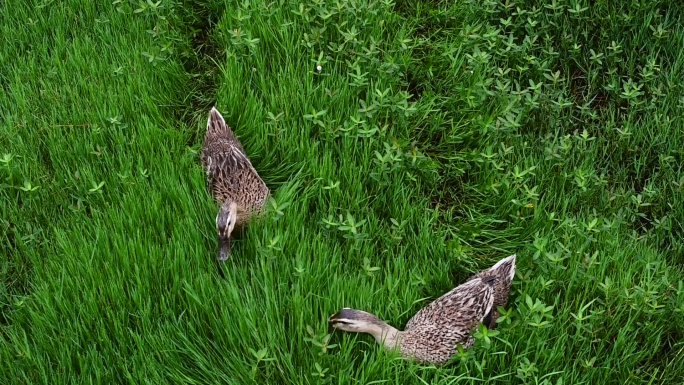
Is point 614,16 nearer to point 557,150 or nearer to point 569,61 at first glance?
point 569,61

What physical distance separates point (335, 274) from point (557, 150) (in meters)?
1.52

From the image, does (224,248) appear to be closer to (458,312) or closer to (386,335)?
(386,335)

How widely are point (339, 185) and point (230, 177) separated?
1.88 ft

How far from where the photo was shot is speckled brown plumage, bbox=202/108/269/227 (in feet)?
12.1

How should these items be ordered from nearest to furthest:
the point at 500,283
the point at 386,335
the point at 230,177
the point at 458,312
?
the point at 386,335
the point at 458,312
the point at 500,283
the point at 230,177

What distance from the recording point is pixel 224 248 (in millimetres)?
3404

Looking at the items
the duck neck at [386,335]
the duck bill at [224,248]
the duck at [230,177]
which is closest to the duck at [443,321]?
the duck neck at [386,335]

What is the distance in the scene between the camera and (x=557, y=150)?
157 inches

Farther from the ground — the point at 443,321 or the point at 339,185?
the point at 339,185

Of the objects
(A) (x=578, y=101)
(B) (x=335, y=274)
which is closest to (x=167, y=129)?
(B) (x=335, y=274)

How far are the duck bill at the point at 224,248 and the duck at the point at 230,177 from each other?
0.04 metres

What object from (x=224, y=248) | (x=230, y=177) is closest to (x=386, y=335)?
(x=224, y=248)

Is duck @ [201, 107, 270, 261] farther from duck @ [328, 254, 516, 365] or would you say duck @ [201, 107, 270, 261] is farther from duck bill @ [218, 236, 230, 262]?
duck @ [328, 254, 516, 365]

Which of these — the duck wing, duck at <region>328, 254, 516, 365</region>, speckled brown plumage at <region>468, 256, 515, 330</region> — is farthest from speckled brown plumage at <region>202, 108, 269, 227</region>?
speckled brown plumage at <region>468, 256, 515, 330</region>
